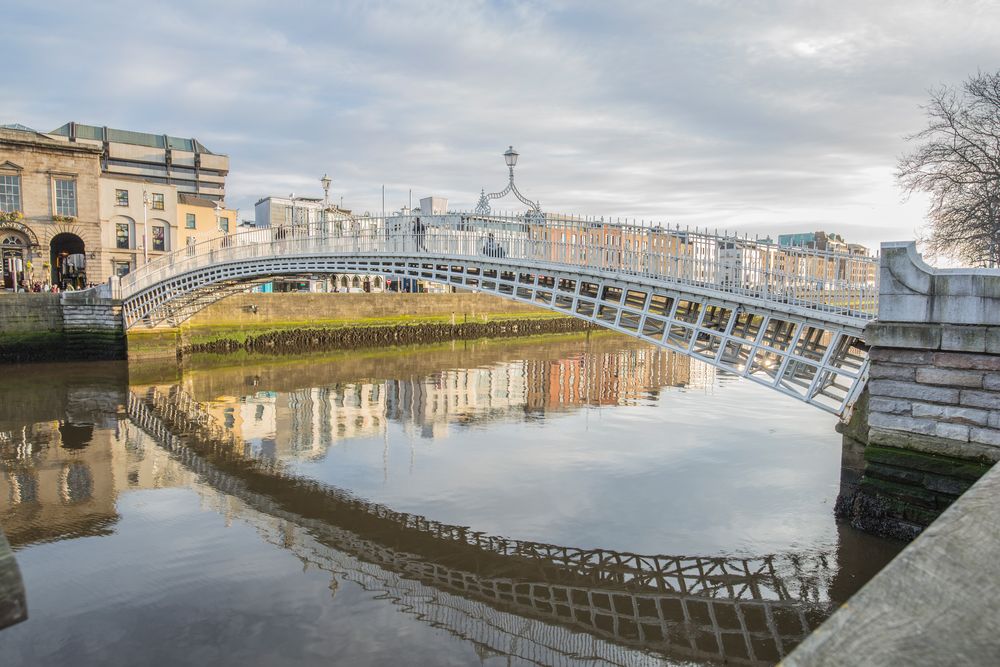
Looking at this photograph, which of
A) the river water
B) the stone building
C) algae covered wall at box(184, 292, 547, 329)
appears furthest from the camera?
the stone building

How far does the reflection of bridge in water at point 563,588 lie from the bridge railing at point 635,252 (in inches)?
146

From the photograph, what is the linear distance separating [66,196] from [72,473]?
28.3m

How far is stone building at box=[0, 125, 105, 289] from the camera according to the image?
106 feet

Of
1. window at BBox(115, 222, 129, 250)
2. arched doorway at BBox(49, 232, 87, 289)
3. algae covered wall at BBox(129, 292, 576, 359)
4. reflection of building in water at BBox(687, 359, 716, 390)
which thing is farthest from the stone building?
reflection of building in water at BBox(687, 359, 716, 390)

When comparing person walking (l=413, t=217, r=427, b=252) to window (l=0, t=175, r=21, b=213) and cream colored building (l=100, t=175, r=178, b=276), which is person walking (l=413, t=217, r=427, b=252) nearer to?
cream colored building (l=100, t=175, r=178, b=276)

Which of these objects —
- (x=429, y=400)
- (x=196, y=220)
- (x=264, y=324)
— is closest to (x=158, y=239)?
(x=196, y=220)

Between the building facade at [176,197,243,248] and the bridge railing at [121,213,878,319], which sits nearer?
the bridge railing at [121,213,878,319]

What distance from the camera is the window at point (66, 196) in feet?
111

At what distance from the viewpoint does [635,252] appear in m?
11.7

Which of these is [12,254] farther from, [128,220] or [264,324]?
[264,324]

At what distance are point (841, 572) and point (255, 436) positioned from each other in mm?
11702

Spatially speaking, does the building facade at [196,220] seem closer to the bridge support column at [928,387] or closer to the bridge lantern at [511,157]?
the bridge lantern at [511,157]

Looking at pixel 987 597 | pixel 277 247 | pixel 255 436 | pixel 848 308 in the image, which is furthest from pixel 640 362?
pixel 987 597

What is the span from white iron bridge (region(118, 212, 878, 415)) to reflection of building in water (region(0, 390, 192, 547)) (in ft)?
22.0
